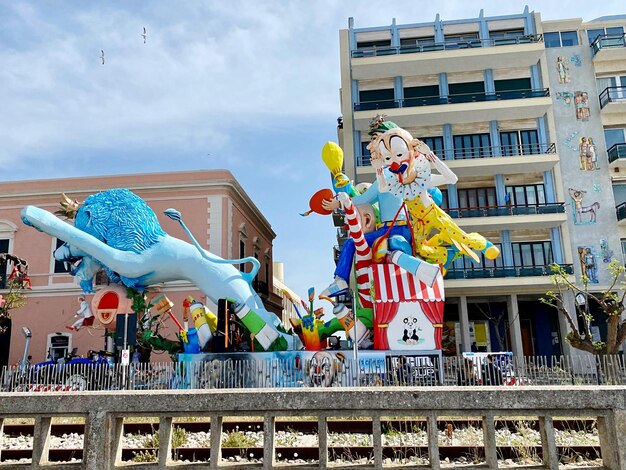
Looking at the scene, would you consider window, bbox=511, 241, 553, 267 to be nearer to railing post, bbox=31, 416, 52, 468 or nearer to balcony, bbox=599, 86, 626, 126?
balcony, bbox=599, 86, 626, 126

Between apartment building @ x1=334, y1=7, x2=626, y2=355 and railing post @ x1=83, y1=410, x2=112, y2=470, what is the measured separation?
2167cm

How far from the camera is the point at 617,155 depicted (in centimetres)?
2502

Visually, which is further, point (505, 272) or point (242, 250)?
point (242, 250)

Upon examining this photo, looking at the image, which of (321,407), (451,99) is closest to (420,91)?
(451,99)

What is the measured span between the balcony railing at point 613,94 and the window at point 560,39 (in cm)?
321

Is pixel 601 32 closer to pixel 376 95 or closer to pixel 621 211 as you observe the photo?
pixel 621 211

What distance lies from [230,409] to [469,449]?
492 centimetres

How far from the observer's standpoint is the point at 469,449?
7293 mm

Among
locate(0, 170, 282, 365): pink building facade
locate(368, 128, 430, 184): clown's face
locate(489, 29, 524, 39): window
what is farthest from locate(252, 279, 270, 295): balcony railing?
locate(489, 29, 524, 39): window

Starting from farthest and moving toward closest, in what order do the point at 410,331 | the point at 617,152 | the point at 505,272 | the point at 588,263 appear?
the point at 617,152 → the point at 588,263 → the point at 505,272 → the point at 410,331

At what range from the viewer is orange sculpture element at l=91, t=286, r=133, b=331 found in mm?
16297

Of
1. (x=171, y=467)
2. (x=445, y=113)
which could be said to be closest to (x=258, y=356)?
(x=171, y=467)

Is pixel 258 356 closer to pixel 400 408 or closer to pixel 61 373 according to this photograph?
pixel 61 373

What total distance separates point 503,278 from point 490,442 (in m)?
21.5
